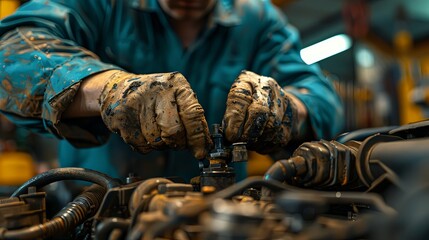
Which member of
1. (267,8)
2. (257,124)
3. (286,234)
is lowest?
(286,234)

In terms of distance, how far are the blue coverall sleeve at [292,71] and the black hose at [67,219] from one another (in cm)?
66

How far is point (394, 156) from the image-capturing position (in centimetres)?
60

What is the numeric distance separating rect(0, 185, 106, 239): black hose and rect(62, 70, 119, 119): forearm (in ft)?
0.62

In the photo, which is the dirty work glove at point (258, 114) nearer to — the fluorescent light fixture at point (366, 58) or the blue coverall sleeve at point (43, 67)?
the blue coverall sleeve at point (43, 67)

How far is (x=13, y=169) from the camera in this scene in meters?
2.32

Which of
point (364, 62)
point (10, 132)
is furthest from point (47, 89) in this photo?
point (364, 62)

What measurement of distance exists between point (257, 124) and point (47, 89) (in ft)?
1.41

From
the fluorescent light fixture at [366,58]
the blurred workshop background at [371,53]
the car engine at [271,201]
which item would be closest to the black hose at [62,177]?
the car engine at [271,201]

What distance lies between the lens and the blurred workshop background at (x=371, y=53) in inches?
147

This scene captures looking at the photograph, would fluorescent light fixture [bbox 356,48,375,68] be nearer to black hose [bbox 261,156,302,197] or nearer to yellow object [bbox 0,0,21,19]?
yellow object [bbox 0,0,21,19]

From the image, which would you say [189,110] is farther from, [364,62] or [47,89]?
[364,62]

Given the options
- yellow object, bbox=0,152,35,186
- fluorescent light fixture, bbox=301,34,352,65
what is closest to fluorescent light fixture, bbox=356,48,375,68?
fluorescent light fixture, bbox=301,34,352,65

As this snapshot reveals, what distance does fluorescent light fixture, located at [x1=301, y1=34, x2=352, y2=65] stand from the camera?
14.7ft

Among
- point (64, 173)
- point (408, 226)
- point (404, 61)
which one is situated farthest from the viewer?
point (404, 61)
